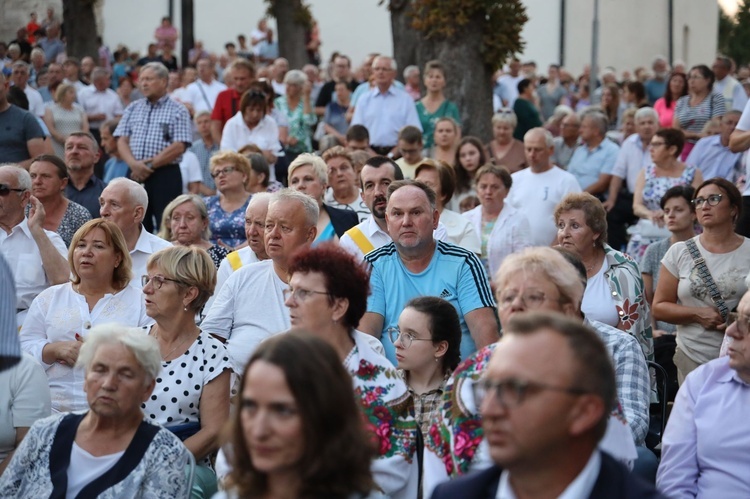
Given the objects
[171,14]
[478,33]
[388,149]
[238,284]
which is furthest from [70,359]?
[171,14]

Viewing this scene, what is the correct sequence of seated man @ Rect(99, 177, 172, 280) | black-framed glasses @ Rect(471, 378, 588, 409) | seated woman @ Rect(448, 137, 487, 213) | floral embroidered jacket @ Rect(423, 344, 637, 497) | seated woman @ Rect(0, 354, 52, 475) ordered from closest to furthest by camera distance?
black-framed glasses @ Rect(471, 378, 588, 409) < floral embroidered jacket @ Rect(423, 344, 637, 497) < seated woman @ Rect(0, 354, 52, 475) < seated man @ Rect(99, 177, 172, 280) < seated woman @ Rect(448, 137, 487, 213)

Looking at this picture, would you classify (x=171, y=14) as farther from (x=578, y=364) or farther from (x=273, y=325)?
(x=578, y=364)

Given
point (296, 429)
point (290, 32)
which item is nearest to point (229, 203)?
point (296, 429)

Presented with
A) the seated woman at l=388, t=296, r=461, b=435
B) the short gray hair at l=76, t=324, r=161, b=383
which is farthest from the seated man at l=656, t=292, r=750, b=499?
the short gray hair at l=76, t=324, r=161, b=383

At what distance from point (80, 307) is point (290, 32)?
18.7 m

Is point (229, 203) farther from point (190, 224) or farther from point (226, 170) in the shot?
point (190, 224)

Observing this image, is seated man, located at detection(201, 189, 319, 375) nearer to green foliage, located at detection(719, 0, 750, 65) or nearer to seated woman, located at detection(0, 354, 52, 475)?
seated woman, located at detection(0, 354, 52, 475)

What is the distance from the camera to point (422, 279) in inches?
244

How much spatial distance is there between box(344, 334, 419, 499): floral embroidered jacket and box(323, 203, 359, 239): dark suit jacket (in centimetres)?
363

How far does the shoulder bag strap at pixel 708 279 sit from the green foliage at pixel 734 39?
33062 millimetres

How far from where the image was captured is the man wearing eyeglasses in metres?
2.92

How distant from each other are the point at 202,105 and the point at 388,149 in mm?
4173

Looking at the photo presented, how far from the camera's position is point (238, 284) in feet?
20.4

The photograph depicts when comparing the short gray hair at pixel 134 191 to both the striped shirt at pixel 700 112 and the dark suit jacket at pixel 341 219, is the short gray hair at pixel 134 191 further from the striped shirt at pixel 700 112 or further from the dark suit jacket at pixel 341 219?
the striped shirt at pixel 700 112
